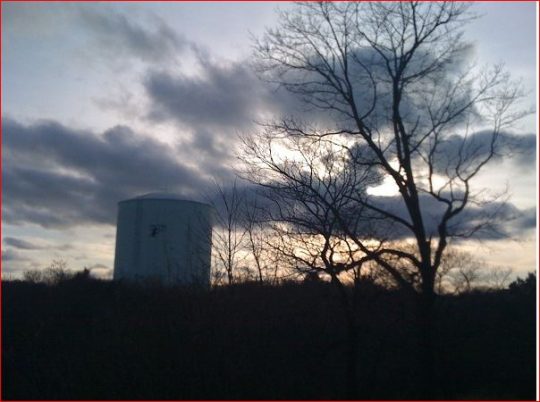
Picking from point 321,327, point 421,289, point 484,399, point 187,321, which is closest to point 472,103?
point 421,289

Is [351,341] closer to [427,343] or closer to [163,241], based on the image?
[427,343]

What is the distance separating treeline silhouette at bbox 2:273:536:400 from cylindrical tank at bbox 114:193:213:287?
2072 mm

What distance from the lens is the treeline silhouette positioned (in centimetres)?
1881

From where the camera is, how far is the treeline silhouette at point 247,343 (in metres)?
18.8

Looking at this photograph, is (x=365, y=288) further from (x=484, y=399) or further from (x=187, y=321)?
(x=187, y=321)

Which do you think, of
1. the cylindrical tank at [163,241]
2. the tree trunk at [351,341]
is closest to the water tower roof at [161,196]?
the cylindrical tank at [163,241]

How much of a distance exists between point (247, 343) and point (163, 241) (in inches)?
388

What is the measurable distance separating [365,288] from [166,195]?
640 inches

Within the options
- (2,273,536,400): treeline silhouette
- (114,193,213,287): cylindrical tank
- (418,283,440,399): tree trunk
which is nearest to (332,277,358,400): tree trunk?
(2,273,536,400): treeline silhouette

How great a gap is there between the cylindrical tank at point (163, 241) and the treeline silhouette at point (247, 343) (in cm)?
207

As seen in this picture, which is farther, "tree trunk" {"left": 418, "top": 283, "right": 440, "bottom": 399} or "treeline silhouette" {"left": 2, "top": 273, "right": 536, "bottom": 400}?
"treeline silhouette" {"left": 2, "top": 273, "right": 536, "bottom": 400}

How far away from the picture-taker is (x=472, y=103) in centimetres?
1684

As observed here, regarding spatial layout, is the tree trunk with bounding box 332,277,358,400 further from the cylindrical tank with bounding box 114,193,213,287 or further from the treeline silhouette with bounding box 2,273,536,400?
the cylindrical tank with bounding box 114,193,213,287

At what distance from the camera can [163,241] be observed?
29.7m
